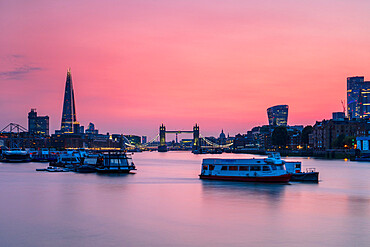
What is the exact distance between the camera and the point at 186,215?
135ft

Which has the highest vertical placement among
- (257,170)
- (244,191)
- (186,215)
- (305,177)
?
(257,170)

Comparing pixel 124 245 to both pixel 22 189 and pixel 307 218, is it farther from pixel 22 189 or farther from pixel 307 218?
pixel 22 189

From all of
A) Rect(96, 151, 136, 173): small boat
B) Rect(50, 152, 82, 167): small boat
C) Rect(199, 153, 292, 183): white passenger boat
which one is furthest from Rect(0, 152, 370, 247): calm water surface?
Rect(50, 152, 82, 167): small boat

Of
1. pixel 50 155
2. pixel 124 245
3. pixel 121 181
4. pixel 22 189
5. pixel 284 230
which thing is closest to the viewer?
pixel 124 245

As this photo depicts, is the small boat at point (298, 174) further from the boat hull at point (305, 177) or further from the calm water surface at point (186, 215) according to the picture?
the calm water surface at point (186, 215)

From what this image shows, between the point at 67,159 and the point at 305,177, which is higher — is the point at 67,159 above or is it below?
above

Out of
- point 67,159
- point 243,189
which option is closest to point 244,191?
point 243,189

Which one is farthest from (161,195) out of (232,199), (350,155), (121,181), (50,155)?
(350,155)

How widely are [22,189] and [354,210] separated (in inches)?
1579

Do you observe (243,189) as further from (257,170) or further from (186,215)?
(186,215)

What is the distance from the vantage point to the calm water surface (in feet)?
103

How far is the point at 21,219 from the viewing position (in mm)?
38688

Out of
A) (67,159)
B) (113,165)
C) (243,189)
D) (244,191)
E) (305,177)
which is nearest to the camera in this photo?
(244,191)

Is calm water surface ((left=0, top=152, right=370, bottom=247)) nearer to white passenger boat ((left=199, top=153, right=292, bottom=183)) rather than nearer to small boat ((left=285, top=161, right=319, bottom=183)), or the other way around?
white passenger boat ((left=199, top=153, right=292, bottom=183))
